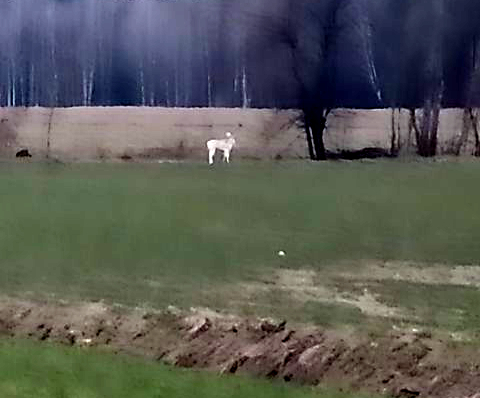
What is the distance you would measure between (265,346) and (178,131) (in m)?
6.90

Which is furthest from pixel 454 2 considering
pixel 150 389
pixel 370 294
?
pixel 150 389

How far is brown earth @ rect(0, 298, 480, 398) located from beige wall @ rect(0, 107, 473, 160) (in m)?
5.43

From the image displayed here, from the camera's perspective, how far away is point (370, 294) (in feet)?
21.9

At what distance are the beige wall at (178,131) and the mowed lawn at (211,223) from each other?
0.24m

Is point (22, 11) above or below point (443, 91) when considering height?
above

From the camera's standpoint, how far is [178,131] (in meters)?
12.2

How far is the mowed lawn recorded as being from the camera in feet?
24.2

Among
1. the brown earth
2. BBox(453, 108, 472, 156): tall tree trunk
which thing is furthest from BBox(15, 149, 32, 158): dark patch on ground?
the brown earth

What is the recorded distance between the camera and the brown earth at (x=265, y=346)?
5.00m

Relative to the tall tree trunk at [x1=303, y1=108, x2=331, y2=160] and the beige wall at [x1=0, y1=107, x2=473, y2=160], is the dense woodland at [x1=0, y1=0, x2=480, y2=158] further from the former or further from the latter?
the beige wall at [x1=0, y1=107, x2=473, y2=160]

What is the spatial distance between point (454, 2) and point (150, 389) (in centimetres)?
727

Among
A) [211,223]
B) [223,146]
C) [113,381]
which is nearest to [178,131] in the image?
[223,146]

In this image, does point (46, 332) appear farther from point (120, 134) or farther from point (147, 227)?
point (120, 134)

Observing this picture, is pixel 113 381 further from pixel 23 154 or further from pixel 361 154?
pixel 23 154
